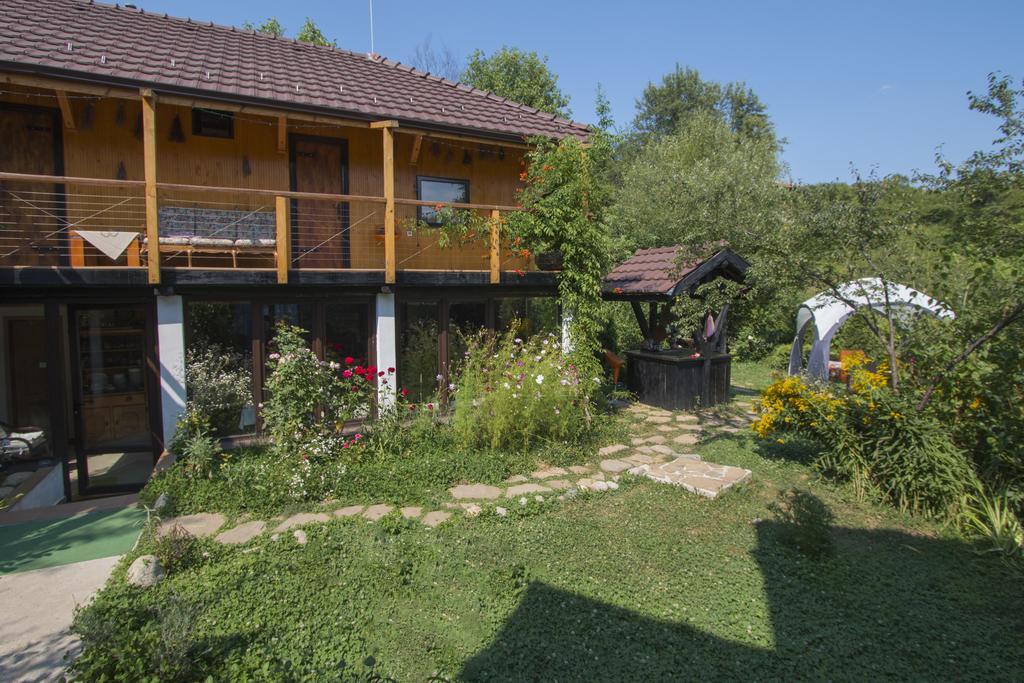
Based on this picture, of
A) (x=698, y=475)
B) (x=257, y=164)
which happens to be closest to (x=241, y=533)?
(x=698, y=475)

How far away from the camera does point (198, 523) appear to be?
5.63m

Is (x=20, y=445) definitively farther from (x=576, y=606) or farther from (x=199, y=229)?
(x=576, y=606)

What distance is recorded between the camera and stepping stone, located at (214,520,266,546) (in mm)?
5188

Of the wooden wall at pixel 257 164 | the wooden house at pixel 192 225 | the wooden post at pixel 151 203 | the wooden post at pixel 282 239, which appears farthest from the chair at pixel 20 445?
the wooden post at pixel 282 239

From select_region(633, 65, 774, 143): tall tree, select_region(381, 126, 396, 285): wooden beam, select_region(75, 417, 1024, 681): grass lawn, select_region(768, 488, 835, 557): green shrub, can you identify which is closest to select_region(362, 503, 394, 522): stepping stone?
select_region(75, 417, 1024, 681): grass lawn

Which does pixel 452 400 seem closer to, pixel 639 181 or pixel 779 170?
pixel 639 181

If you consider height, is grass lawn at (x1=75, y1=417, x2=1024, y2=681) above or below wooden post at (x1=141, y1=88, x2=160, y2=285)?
below

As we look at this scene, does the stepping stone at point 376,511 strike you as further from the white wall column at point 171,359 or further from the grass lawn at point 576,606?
the white wall column at point 171,359

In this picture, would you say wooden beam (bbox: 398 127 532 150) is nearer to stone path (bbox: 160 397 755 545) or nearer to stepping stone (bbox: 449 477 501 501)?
stone path (bbox: 160 397 755 545)

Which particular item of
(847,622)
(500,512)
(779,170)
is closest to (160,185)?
(500,512)

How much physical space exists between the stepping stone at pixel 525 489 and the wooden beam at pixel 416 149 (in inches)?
245

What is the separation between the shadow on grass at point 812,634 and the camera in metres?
3.53

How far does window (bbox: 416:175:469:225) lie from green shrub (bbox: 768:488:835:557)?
7622 mm

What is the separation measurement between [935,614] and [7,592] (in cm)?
716
